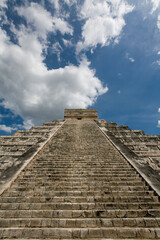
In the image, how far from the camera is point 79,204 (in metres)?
2.85

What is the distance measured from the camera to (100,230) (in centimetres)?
231

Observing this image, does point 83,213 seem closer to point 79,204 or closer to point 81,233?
point 79,204

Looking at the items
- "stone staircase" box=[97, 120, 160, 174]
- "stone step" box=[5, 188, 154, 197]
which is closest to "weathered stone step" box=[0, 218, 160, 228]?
"stone step" box=[5, 188, 154, 197]

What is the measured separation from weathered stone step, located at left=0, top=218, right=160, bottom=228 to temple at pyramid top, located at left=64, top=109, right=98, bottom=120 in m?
15.1

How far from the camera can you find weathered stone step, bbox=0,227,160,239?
2236mm

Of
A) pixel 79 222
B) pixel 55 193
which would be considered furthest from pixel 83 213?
pixel 55 193

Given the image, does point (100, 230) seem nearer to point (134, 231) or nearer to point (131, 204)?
point (134, 231)

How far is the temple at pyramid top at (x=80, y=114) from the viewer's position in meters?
17.5

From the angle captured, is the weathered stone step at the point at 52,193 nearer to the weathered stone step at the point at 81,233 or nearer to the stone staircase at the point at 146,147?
the weathered stone step at the point at 81,233

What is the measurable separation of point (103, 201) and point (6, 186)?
2.78 metres

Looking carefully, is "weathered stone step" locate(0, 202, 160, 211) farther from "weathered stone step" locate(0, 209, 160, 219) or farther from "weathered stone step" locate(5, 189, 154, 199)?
"weathered stone step" locate(5, 189, 154, 199)

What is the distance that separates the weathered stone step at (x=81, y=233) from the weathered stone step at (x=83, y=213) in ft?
0.92

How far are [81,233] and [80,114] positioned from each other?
52.0ft

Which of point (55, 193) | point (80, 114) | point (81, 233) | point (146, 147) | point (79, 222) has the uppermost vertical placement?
point (80, 114)
